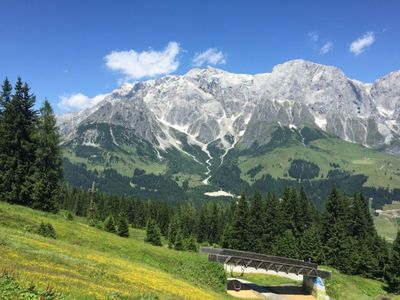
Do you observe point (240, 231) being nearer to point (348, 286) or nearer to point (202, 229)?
point (348, 286)

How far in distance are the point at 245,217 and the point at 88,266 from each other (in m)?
89.6

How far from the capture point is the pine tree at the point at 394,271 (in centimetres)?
8094

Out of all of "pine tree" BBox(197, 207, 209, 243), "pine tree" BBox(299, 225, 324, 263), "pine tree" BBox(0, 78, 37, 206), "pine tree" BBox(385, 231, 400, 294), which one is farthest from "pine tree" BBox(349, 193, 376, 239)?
"pine tree" BBox(0, 78, 37, 206)

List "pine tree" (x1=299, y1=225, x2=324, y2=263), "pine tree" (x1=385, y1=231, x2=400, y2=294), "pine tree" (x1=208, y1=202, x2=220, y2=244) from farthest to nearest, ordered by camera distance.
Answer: "pine tree" (x1=208, y1=202, x2=220, y2=244)
"pine tree" (x1=299, y1=225, x2=324, y2=263)
"pine tree" (x1=385, y1=231, x2=400, y2=294)

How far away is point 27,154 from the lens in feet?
228

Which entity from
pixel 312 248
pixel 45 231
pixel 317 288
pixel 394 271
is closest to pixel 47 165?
pixel 45 231

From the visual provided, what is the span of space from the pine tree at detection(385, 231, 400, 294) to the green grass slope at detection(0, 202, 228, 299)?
132 feet

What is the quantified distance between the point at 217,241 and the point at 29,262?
13054 centimetres

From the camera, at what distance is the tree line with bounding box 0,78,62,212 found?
2635 inches

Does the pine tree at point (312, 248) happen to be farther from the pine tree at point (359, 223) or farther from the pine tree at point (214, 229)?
the pine tree at point (214, 229)

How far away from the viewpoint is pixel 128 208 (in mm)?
176750

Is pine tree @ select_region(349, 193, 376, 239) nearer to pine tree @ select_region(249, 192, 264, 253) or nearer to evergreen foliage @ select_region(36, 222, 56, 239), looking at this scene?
pine tree @ select_region(249, 192, 264, 253)

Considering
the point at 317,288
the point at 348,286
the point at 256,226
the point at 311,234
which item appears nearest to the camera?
the point at 317,288

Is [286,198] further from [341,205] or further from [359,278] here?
[359,278]
